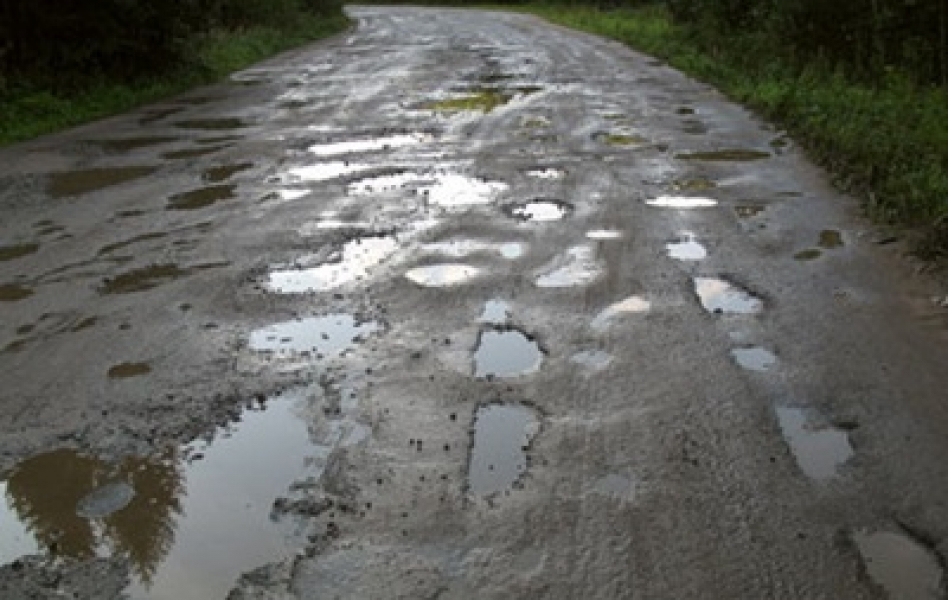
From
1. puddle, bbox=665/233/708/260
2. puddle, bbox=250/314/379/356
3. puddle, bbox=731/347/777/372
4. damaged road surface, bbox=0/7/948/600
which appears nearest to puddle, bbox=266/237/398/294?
damaged road surface, bbox=0/7/948/600

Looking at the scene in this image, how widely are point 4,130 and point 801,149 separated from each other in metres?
10.1

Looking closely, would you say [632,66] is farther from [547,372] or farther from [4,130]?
[547,372]

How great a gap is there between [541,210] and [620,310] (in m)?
2.63

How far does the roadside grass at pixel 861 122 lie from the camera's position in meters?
8.41

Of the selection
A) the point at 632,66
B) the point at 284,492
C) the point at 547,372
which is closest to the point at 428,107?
the point at 632,66

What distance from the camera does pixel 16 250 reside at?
26.6 ft

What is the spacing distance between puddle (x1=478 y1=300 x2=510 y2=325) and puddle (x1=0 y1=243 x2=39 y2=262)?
383cm

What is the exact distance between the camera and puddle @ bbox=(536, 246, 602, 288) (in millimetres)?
6938

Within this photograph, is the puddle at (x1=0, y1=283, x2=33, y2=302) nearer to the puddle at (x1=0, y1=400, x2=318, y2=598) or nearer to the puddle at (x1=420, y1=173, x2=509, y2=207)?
the puddle at (x1=0, y1=400, x2=318, y2=598)

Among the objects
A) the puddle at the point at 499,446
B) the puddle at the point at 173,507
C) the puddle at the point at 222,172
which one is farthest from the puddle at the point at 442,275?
the puddle at the point at 222,172

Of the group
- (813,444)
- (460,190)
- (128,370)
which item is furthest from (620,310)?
(460,190)

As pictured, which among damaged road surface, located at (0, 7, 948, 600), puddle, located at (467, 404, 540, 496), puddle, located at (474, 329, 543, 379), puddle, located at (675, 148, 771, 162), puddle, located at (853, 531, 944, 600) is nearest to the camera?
puddle, located at (853, 531, 944, 600)

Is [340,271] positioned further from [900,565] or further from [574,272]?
[900,565]

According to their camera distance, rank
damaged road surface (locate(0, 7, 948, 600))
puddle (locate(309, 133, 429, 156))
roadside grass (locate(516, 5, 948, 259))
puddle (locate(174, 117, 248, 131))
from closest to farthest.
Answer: damaged road surface (locate(0, 7, 948, 600)), roadside grass (locate(516, 5, 948, 259)), puddle (locate(309, 133, 429, 156)), puddle (locate(174, 117, 248, 131))
